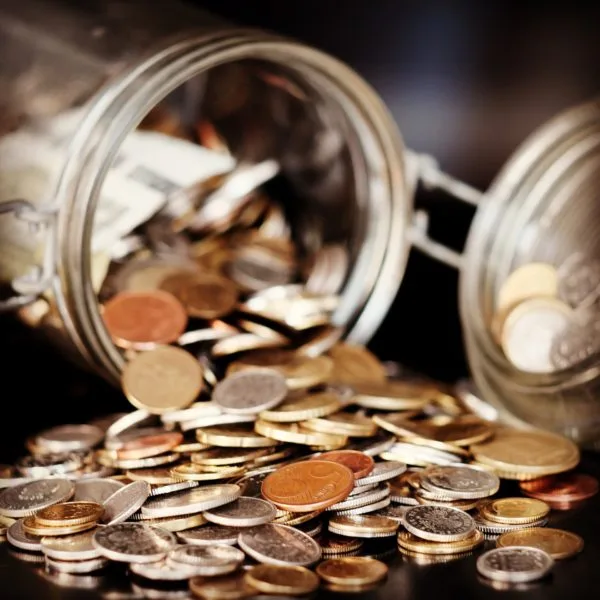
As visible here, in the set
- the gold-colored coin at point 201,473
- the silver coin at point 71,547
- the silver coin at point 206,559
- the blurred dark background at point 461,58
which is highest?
the blurred dark background at point 461,58

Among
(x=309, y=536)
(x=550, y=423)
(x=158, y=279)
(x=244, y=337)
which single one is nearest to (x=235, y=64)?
(x=158, y=279)

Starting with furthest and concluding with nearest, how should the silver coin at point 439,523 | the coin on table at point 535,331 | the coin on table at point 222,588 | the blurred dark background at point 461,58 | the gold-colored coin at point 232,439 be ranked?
the blurred dark background at point 461,58
the coin on table at point 535,331
the gold-colored coin at point 232,439
the silver coin at point 439,523
the coin on table at point 222,588

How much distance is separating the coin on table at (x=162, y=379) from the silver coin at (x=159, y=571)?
0.27 meters

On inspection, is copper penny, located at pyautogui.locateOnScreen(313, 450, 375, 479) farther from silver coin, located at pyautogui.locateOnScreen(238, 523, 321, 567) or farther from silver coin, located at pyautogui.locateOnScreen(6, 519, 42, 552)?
silver coin, located at pyautogui.locateOnScreen(6, 519, 42, 552)

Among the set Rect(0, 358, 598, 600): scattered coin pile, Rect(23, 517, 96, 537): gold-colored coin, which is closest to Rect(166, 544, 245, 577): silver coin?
Rect(0, 358, 598, 600): scattered coin pile

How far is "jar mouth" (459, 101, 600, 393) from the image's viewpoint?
1.30m

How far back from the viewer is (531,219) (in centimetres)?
138

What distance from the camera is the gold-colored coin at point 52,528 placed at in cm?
94

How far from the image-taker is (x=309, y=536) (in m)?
0.95

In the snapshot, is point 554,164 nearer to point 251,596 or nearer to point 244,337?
point 244,337

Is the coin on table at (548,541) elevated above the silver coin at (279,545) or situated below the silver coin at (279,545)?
below

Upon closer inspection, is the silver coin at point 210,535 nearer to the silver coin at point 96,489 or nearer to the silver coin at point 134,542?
the silver coin at point 134,542

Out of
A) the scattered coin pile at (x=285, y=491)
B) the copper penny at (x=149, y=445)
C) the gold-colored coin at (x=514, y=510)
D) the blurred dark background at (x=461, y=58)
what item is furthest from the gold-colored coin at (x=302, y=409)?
the blurred dark background at (x=461, y=58)

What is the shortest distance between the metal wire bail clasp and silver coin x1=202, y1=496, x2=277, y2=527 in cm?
36
